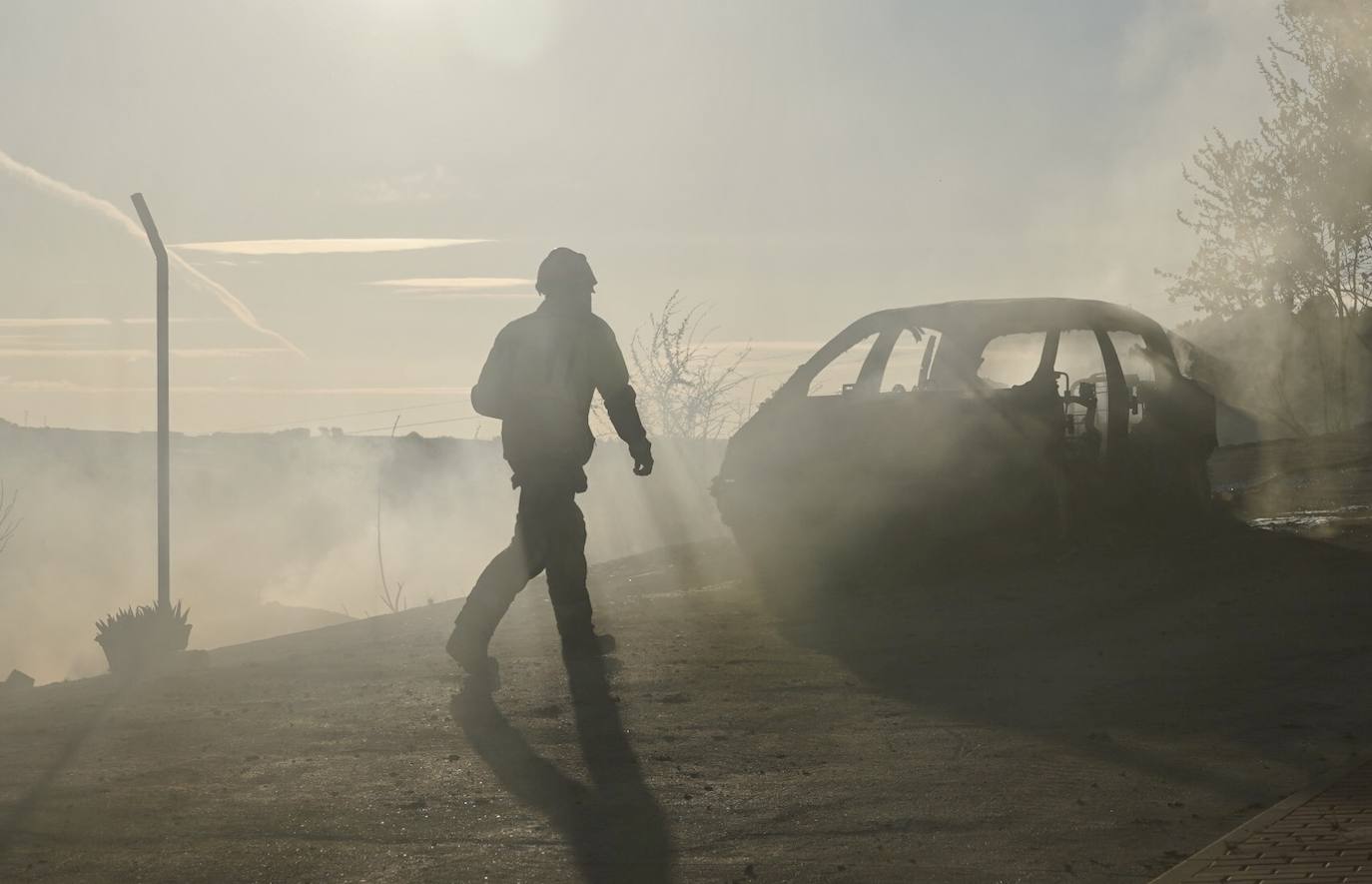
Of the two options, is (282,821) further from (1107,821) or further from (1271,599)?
(1271,599)

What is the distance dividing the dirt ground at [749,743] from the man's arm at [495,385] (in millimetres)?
1278

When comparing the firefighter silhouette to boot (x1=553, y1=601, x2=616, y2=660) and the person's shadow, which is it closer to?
boot (x1=553, y1=601, x2=616, y2=660)

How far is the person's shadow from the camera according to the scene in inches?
170

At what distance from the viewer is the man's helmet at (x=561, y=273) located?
7898 millimetres

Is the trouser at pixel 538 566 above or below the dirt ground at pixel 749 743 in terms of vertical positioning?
above

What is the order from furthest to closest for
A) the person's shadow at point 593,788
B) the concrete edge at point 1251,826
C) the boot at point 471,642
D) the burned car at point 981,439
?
the burned car at point 981,439 → the boot at point 471,642 → the person's shadow at point 593,788 → the concrete edge at point 1251,826

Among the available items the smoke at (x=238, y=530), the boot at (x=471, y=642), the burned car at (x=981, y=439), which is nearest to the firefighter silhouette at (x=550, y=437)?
the boot at (x=471, y=642)

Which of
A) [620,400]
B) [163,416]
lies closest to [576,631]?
[620,400]

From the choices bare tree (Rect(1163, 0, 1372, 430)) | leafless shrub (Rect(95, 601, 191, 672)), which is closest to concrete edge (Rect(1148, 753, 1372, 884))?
leafless shrub (Rect(95, 601, 191, 672))

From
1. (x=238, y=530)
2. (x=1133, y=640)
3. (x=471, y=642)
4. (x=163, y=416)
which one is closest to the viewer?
(x=471, y=642)

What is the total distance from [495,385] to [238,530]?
2995 inches

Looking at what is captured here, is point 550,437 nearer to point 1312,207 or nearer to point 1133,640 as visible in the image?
point 1133,640

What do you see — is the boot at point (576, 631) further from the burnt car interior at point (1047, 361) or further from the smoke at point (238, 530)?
the smoke at point (238, 530)

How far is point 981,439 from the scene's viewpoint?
32.6 feet
